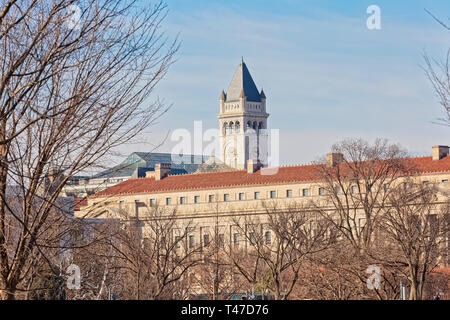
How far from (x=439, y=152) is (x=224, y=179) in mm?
26153

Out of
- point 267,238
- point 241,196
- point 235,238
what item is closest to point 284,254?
point 267,238

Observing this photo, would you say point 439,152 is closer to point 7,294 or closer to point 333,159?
point 333,159

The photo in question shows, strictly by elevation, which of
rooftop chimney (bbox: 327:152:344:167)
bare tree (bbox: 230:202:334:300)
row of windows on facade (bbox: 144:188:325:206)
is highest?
rooftop chimney (bbox: 327:152:344:167)

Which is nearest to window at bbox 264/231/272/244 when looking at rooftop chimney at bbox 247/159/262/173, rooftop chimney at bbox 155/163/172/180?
rooftop chimney at bbox 247/159/262/173

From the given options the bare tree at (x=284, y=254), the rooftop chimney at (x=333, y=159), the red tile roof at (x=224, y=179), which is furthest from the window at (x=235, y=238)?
the rooftop chimney at (x=333, y=159)

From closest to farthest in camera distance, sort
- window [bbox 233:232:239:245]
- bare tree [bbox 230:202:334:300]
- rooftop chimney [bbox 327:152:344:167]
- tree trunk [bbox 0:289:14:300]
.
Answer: tree trunk [bbox 0:289:14:300] < bare tree [bbox 230:202:334:300] < rooftop chimney [bbox 327:152:344:167] < window [bbox 233:232:239:245]

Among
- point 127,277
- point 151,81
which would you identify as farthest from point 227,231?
point 151,81

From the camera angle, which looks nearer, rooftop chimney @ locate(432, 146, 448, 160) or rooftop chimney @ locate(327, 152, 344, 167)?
rooftop chimney @ locate(327, 152, 344, 167)

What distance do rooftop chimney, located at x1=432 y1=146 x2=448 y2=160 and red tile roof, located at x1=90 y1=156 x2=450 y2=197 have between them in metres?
0.51

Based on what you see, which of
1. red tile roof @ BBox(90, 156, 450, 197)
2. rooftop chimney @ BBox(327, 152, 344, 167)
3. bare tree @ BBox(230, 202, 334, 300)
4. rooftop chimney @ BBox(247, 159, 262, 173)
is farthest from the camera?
rooftop chimney @ BBox(247, 159, 262, 173)

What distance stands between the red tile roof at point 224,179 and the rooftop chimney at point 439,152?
509mm

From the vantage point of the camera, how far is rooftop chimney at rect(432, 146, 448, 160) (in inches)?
3792

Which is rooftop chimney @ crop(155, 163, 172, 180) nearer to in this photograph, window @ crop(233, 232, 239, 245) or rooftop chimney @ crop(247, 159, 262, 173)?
rooftop chimney @ crop(247, 159, 262, 173)

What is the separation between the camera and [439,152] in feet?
317
